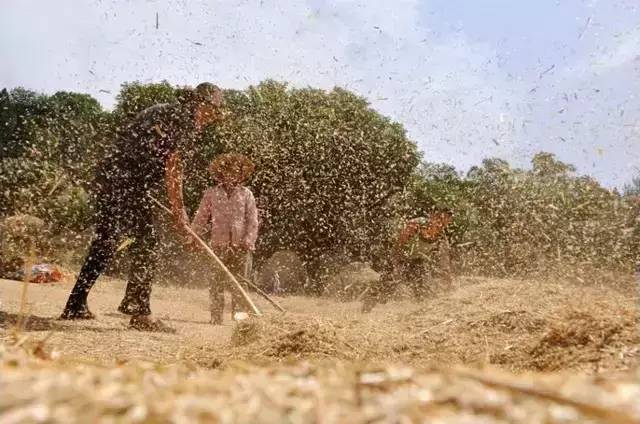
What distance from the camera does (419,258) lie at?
8.94m

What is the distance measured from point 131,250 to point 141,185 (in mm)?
511

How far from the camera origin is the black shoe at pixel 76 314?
Answer: 18.5ft

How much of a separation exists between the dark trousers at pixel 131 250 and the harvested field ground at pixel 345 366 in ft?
0.82

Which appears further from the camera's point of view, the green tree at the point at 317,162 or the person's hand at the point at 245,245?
the green tree at the point at 317,162

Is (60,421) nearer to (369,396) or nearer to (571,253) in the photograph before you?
(369,396)

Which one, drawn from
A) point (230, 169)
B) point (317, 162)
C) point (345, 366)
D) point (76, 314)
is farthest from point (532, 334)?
point (317, 162)

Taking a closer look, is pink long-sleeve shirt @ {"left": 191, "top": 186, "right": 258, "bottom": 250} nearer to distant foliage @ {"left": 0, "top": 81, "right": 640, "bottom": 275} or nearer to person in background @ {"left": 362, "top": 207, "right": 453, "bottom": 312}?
person in background @ {"left": 362, "top": 207, "right": 453, "bottom": 312}

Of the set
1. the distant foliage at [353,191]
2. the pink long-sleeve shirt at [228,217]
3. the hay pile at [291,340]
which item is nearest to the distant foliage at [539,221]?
the distant foliage at [353,191]

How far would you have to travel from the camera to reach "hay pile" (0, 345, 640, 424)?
2.96 feet

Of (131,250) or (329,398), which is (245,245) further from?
(329,398)

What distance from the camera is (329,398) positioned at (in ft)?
3.28

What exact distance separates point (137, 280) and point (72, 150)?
55.1ft

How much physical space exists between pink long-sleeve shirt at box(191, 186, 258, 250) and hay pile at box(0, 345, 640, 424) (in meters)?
5.81

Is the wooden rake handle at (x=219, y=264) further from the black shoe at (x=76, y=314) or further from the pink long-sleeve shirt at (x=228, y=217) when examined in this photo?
the black shoe at (x=76, y=314)
